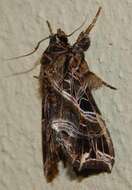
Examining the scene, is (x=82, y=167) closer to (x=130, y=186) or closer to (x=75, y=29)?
(x=130, y=186)

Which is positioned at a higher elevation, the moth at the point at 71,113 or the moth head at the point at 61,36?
the moth head at the point at 61,36

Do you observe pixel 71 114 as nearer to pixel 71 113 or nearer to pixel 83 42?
pixel 71 113

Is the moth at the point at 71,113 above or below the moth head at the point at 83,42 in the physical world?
below

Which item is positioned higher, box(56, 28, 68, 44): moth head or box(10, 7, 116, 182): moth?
box(56, 28, 68, 44): moth head

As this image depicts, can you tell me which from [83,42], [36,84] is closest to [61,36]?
[83,42]
